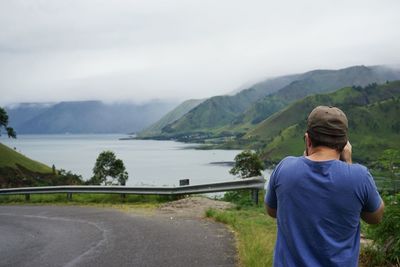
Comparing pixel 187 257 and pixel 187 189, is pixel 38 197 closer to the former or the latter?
pixel 187 189

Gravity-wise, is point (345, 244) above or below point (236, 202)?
above

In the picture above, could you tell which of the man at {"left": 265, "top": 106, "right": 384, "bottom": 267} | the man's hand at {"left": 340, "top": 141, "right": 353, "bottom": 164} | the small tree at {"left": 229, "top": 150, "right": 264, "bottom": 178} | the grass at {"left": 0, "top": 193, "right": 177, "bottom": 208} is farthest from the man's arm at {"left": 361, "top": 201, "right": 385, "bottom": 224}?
the small tree at {"left": 229, "top": 150, "right": 264, "bottom": 178}

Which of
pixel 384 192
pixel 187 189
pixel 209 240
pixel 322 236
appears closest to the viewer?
pixel 322 236

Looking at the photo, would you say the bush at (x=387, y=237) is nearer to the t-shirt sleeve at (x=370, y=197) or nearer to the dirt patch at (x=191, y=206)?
the t-shirt sleeve at (x=370, y=197)

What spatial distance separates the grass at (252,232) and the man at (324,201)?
364 centimetres

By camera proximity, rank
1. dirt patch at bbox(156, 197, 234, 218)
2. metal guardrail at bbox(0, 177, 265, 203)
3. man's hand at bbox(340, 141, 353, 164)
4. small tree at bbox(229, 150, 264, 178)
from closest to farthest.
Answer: man's hand at bbox(340, 141, 353, 164), dirt patch at bbox(156, 197, 234, 218), metal guardrail at bbox(0, 177, 265, 203), small tree at bbox(229, 150, 264, 178)

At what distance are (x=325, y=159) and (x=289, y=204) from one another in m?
0.35

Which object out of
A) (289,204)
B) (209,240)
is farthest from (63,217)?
(289,204)

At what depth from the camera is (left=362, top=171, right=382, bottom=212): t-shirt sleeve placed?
3.03 m

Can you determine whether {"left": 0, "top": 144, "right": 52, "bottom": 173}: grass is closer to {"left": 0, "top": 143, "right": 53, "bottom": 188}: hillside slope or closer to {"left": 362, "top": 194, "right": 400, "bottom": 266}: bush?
{"left": 0, "top": 143, "right": 53, "bottom": 188}: hillside slope

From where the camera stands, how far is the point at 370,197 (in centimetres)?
305

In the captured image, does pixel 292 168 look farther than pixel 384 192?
No

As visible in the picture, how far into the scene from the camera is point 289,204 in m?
3.12

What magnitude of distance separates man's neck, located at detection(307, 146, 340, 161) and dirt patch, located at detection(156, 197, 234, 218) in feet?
31.2
